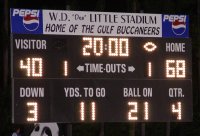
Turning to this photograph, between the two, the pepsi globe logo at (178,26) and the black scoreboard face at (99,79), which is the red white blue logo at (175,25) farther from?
the black scoreboard face at (99,79)

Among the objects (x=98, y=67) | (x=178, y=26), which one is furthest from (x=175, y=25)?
(x=98, y=67)

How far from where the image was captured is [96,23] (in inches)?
563

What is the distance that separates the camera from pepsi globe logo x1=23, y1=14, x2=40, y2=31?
13.9 metres

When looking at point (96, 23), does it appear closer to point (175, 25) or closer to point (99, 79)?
point (99, 79)

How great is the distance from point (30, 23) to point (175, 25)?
2.76 m

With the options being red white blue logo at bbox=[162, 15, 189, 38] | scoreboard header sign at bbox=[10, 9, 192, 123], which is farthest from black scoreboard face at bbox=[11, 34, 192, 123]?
red white blue logo at bbox=[162, 15, 189, 38]

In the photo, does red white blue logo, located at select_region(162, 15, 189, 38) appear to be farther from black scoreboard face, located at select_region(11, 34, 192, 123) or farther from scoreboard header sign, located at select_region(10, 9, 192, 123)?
black scoreboard face, located at select_region(11, 34, 192, 123)

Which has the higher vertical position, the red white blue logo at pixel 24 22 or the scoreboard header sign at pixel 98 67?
the red white blue logo at pixel 24 22

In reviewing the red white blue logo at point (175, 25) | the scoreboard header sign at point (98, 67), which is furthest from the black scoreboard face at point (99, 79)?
the red white blue logo at point (175, 25)

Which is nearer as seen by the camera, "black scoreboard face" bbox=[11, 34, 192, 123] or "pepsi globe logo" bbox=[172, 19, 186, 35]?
"black scoreboard face" bbox=[11, 34, 192, 123]

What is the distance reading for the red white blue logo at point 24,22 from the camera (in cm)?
1386
